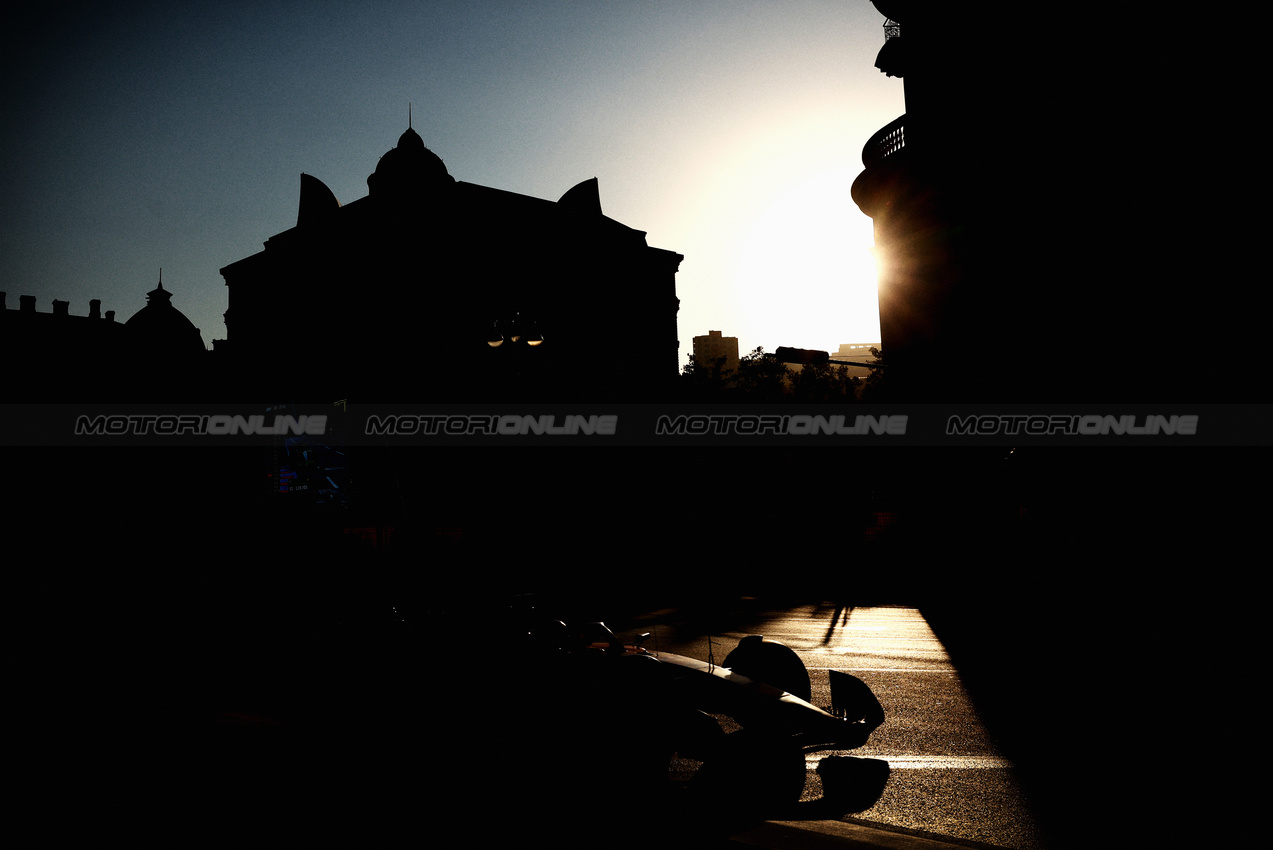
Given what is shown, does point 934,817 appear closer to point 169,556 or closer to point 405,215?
point 169,556

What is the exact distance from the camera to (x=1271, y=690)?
27.6 feet

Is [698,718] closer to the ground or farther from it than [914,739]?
farther from it

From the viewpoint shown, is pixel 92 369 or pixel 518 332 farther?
pixel 92 369

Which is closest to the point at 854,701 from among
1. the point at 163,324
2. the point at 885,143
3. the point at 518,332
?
the point at 518,332

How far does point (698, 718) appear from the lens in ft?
16.6

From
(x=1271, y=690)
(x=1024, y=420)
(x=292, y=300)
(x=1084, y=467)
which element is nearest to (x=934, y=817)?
(x=1271, y=690)

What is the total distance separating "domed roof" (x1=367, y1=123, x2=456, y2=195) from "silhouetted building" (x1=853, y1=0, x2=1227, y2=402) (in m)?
25.6

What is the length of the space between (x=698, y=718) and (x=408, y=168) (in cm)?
4248

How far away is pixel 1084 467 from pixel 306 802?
16.0 m

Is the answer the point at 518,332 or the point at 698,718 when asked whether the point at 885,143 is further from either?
the point at 698,718

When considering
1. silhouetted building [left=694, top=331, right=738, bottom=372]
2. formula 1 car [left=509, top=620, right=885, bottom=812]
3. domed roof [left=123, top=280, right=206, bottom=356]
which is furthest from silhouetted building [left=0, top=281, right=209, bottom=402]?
silhouetted building [left=694, top=331, right=738, bottom=372]

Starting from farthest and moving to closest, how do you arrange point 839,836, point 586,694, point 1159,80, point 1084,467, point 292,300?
point 292,300, point 1084,467, point 1159,80, point 586,694, point 839,836

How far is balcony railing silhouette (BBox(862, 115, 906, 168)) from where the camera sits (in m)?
21.8

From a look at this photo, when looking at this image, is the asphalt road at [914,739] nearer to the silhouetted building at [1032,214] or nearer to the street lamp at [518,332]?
the street lamp at [518,332]
